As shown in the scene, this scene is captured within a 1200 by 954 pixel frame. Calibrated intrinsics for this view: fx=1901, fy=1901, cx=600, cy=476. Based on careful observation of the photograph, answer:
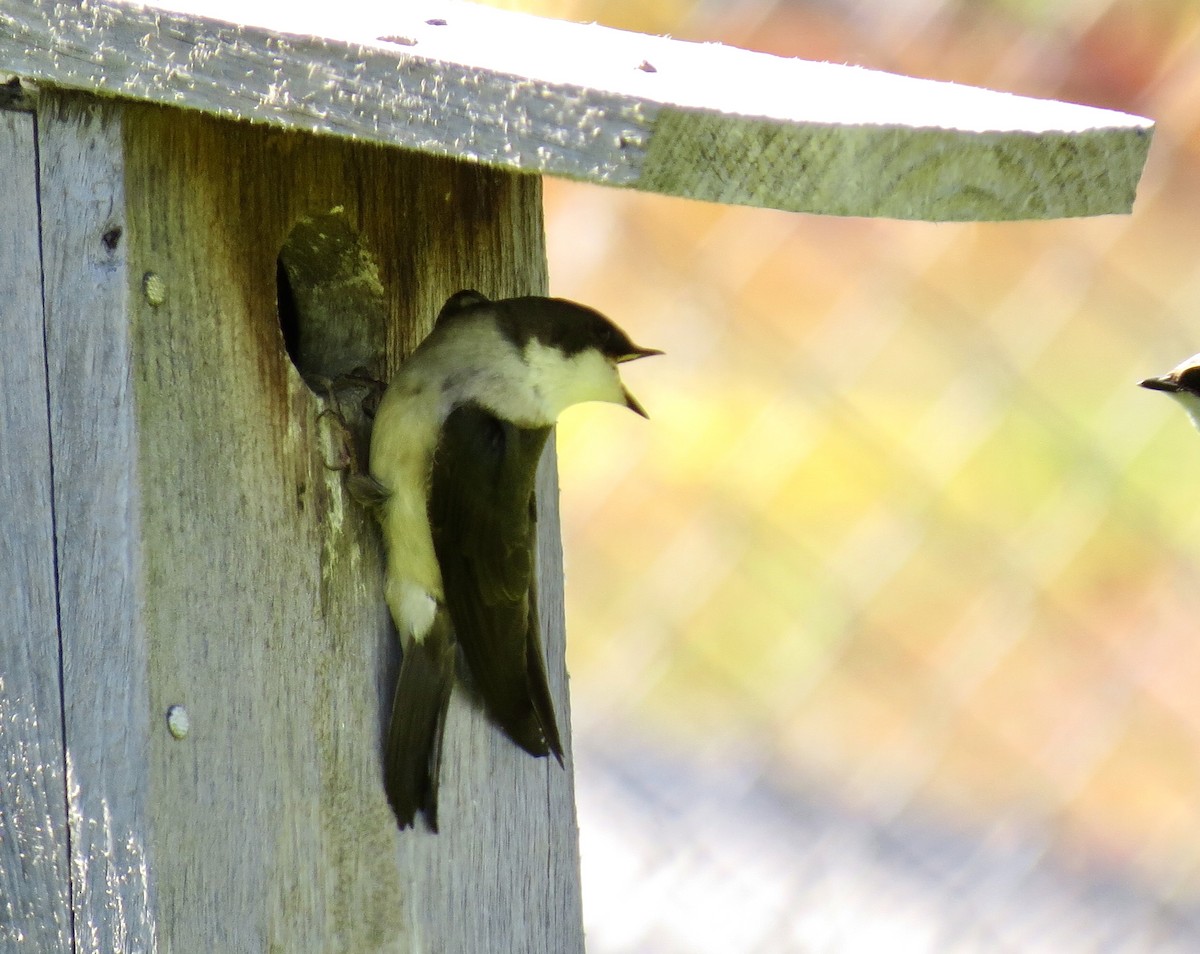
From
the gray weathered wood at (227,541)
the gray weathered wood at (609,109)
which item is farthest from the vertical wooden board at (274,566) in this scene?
the gray weathered wood at (609,109)

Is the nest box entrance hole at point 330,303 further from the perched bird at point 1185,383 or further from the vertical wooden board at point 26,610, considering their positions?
the perched bird at point 1185,383

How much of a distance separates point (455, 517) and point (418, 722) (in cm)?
20

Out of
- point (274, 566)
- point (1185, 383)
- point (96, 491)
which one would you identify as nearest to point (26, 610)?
point (96, 491)

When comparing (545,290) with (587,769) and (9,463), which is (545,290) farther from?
(587,769)

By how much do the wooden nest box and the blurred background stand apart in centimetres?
200

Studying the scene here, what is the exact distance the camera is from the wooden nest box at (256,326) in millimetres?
1255

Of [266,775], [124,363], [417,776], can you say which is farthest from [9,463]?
[417,776]

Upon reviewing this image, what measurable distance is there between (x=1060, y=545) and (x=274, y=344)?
2.58m

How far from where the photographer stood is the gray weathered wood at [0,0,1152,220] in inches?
47.2

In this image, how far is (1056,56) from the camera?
3.68 metres

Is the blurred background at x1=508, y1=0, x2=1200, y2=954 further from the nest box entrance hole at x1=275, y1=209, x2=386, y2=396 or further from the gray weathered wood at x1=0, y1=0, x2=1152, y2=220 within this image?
the gray weathered wood at x1=0, y1=0, x2=1152, y2=220

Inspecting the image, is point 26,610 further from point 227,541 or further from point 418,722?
point 418,722

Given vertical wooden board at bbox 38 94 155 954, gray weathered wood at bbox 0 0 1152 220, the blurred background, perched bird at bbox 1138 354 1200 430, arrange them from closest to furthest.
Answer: gray weathered wood at bbox 0 0 1152 220, vertical wooden board at bbox 38 94 155 954, perched bird at bbox 1138 354 1200 430, the blurred background

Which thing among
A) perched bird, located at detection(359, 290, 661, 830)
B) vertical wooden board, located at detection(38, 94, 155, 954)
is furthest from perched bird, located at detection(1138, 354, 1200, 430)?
vertical wooden board, located at detection(38, 94, 155, 954)
